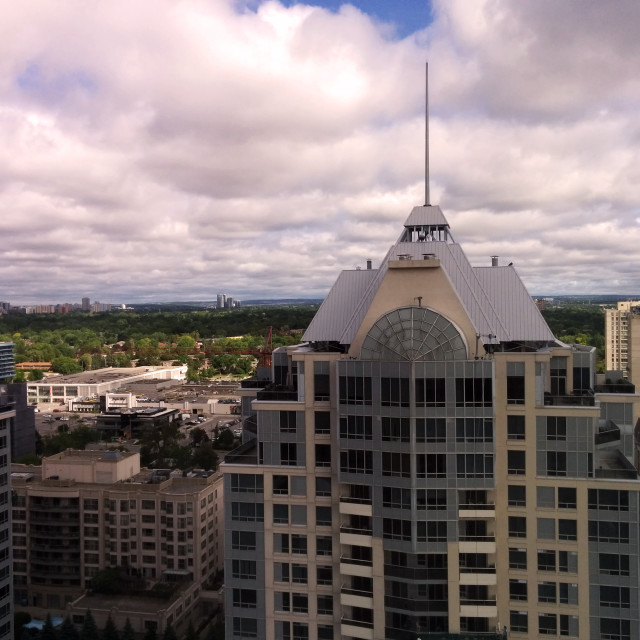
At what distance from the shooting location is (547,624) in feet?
85.4

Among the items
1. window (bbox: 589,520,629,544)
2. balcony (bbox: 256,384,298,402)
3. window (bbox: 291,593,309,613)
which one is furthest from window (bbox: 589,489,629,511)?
balcony (bbox: 256,384,298,402)

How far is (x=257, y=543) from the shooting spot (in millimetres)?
28234

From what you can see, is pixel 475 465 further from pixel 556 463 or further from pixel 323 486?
pixel 323 486

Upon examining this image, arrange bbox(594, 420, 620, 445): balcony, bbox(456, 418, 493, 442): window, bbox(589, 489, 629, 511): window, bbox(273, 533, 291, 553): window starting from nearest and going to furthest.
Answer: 1. bbox(456, 418, 493, 442): window
2. bbox(589, 489, 629, 511): window
3. bbox(273, 533, 291, 553): window
4. bbox(594, 420, 620, 445): balcony

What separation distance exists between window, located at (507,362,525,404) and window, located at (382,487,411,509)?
19.4 feet

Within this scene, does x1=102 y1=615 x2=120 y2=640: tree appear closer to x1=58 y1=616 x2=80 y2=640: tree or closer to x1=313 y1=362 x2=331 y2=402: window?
x1=58 y1=616 x2=80 y2=640: tree

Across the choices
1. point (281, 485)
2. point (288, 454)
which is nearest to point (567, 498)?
point (288, 454)

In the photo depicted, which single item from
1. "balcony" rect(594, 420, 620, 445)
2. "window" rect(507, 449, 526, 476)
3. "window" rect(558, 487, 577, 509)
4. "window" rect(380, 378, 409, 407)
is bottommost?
"window" rect(558, 487, 577, 509)

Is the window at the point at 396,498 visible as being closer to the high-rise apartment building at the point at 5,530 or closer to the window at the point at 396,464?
the window at the point at 396,464

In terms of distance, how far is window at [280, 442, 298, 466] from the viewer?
28250mm

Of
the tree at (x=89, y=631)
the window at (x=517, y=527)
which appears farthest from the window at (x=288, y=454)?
the tree at (x=89, y=631)

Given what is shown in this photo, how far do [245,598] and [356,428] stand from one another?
379 inches

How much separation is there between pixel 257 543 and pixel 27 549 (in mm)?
52029

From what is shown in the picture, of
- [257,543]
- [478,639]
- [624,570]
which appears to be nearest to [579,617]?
[624,570]
